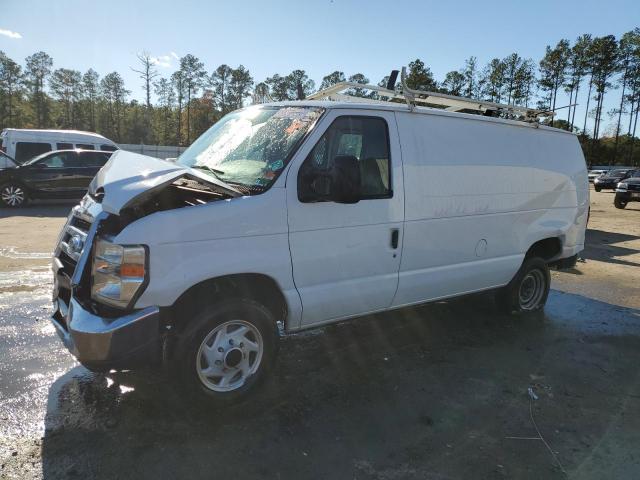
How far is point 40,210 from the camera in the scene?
13.6 m

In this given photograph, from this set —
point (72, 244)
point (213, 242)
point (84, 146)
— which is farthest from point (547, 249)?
point (84, 146)

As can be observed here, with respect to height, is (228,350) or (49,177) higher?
(49,177)

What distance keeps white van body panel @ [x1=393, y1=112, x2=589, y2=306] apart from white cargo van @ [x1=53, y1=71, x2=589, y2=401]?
0.02 metres

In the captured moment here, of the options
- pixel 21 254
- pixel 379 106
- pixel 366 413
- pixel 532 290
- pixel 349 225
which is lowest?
pixel 366 413

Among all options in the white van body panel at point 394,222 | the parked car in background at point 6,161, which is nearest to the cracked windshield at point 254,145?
the white van body panel at point 394,222

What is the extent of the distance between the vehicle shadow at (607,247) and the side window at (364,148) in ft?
25.5

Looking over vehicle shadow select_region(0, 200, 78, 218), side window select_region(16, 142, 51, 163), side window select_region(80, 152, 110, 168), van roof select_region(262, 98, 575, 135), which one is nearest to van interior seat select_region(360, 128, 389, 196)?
van roof select_region(262, 98, 575, 135)

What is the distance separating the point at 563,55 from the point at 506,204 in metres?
79.7

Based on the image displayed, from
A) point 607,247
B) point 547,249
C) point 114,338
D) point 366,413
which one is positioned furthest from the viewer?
point 607,247

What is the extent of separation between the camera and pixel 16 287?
19.8 ft

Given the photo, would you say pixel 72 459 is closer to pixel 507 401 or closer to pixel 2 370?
pixel 2 370

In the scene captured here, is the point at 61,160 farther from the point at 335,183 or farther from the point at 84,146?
the point at 335,183

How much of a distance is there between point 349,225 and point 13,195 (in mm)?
13501

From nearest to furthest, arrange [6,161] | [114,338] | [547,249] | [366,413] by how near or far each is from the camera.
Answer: [114,338] < [366,413] < [547,249] < [6,161]
